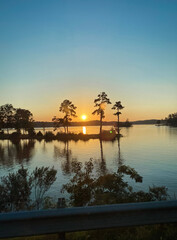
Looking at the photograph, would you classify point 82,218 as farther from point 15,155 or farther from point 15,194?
point 15,155

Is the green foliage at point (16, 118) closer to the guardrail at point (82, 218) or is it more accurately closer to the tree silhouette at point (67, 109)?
the tree silhouette at point (67, 109)

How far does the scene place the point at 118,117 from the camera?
76.3 metres

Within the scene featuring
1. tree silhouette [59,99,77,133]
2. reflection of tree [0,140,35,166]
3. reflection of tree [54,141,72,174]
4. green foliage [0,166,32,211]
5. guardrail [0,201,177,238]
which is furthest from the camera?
tree silhouette [59,99,77,133]

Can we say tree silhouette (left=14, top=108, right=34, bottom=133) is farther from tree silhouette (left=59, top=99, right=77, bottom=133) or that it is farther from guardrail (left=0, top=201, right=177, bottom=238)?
guardrail (left=0, top=201, right=177, bottom=238)

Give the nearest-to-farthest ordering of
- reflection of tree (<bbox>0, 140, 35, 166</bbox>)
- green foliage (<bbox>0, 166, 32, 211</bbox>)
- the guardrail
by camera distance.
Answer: the guardrail
green foliage (<bbox>0, 166, 32, 211</bbox>)
reflection of tree (<bbox>0, 140, 35, 166</bbox>)

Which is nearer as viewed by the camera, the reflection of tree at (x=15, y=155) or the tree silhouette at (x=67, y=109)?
the reflection of tree at (x=15, y=155)

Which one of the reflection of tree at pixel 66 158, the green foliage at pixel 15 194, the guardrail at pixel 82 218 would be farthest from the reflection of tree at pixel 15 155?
the guardrail at pixel 82 218

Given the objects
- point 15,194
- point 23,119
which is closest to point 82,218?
point 15,194

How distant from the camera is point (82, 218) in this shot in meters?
3.16

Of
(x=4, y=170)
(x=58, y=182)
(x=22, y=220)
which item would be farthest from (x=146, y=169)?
(x=22, y=220)

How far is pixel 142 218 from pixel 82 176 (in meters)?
6.40

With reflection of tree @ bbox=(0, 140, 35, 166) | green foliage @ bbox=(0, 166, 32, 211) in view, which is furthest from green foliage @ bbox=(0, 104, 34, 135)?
green foliage @ bbox=(0, 166, 32, 211)

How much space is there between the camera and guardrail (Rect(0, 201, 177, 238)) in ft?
10.0

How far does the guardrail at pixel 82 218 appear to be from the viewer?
3049mm
